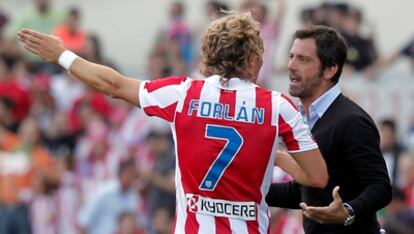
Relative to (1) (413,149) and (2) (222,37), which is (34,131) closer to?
(1) (413,149)

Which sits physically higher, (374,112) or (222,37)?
(222,37)

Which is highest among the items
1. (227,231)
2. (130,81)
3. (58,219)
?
(130,81)

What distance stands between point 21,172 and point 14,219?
747 mm

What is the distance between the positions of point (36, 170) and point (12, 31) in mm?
4018

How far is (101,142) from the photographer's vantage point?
58.5 ft

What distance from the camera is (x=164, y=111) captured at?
8.45 meters

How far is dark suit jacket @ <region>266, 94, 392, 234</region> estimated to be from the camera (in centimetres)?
863

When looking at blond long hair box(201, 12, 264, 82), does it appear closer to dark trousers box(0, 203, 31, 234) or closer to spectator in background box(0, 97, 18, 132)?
dark trousers box(0, 203, 31, 234)

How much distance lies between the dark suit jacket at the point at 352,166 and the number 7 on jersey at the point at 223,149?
0.66 meters

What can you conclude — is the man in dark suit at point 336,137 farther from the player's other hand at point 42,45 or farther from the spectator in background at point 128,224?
the spectator in background at point 128,224

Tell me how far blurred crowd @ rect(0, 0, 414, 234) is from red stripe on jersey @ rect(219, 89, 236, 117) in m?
5.59

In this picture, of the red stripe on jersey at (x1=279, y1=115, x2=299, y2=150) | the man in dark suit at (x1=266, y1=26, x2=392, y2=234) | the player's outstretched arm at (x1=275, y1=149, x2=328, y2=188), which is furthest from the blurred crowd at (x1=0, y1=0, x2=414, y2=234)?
the red stripe on jersey at (x1=279, y1=115, x2=299, y2=150)

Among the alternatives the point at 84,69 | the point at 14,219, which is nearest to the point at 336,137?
the point at 84,69

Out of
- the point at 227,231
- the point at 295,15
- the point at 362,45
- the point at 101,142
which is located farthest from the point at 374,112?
the point at 227,231
